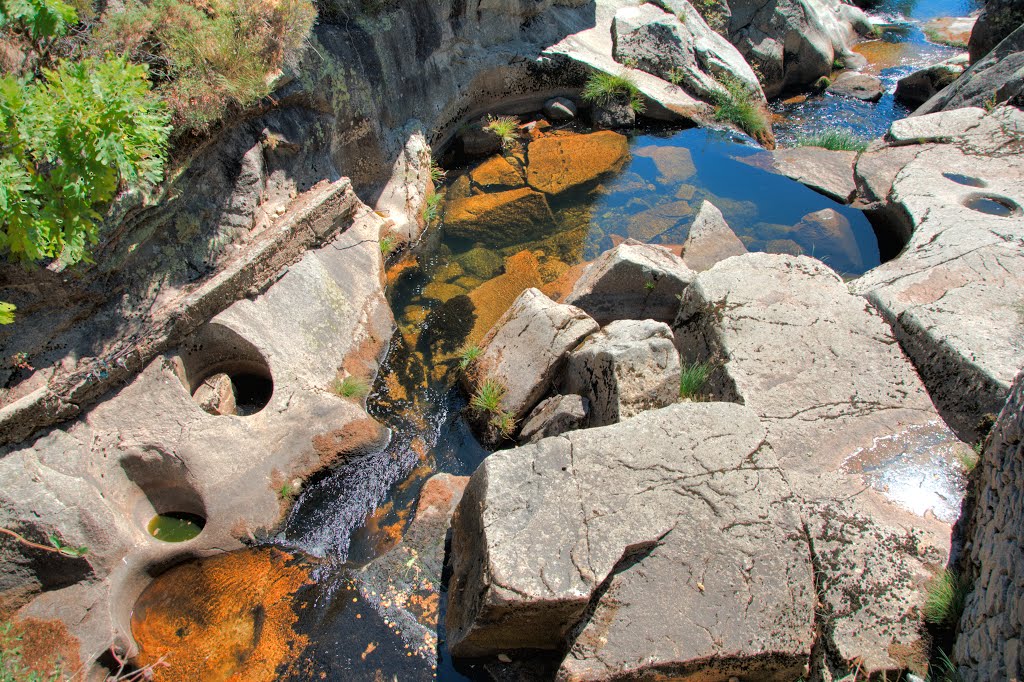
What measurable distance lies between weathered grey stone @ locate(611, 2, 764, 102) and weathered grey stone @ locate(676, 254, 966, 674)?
6.33 m

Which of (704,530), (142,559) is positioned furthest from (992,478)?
(142,559)

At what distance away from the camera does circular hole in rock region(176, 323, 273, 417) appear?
5.62m

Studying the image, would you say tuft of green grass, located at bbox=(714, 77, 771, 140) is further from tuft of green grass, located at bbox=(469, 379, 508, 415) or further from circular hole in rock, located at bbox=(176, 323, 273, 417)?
circular hole in rock, located at bbox=(176, 323, 273, 417)

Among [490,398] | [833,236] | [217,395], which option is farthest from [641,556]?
[833,236]

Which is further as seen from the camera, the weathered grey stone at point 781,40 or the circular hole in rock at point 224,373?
the weathered grey stone at point 781,40

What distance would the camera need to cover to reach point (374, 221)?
24.7ft

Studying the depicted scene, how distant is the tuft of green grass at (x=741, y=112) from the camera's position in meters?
10.5

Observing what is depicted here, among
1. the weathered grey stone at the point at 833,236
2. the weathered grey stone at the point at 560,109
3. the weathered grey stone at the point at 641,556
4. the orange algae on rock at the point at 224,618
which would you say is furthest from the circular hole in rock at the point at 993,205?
the orange algae on rock at the point at 224,618

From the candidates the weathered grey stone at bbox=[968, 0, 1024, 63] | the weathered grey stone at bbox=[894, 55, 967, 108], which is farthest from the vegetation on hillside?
the weathered grey stone at bbox=[968, 0, 1024, 63]

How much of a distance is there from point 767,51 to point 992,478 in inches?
428

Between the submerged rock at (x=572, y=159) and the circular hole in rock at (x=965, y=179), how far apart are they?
4094mm

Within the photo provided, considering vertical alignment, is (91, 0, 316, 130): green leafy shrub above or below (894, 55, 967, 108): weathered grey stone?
above

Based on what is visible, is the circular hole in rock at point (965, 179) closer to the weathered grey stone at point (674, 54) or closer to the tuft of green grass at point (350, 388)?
the weathered grey stone at point (674, 54)

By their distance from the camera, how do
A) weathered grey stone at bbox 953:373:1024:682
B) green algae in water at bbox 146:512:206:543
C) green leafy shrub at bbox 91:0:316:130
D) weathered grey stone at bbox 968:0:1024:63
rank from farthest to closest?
weathered grey stone at bbox 968:0:1024:63 < green leafy shrub at bbox 91:0:316:130 < green algae in water at bbox 146:512:206:543 < weathered grey stone at bbox 953:373:1024:682
